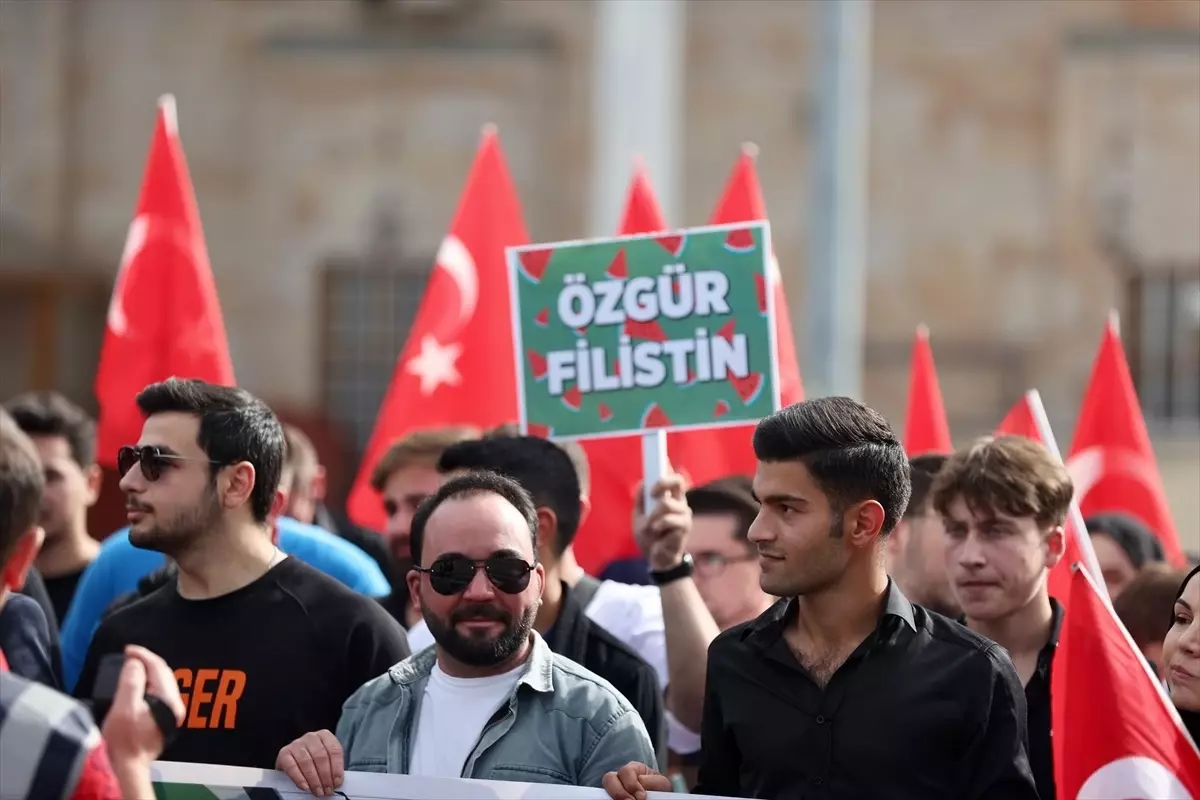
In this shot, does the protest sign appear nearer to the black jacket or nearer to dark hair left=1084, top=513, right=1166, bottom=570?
the black jacket

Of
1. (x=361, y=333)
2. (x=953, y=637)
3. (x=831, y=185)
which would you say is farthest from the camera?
(x=361, y=333)

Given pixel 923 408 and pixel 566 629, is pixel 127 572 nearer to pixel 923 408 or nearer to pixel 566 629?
pixel 566 629

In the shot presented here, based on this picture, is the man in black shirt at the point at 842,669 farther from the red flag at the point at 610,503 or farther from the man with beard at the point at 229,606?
the red flag at the point at 610,503

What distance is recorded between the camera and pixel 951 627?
3.61 metres

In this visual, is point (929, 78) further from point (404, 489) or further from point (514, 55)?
point (404, 489)

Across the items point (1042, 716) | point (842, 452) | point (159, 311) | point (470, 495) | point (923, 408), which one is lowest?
point (1042, 716)

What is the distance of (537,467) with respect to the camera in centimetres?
491

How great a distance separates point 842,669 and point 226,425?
5.27 feet

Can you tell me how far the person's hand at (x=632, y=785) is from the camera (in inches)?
143

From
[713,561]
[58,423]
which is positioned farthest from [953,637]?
[58,423]

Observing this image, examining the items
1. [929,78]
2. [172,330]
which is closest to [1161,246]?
[929,78]

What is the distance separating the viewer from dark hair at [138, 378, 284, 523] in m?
4.41

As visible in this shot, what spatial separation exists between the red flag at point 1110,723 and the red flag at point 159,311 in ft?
11.8

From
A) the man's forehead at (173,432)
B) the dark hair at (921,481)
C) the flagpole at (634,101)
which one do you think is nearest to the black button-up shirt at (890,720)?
the man's forehead at (173,432)
